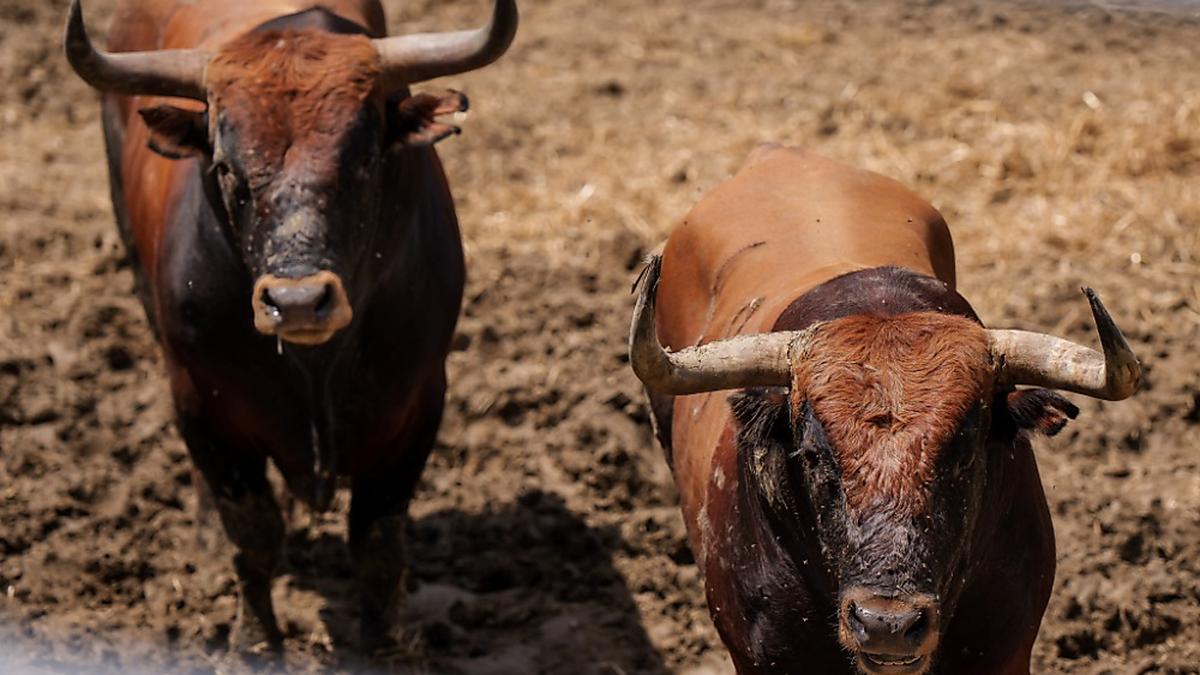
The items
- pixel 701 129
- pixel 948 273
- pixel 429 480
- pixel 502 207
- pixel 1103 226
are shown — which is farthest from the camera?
pixel 701 129

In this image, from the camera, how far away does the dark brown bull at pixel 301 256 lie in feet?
18.1

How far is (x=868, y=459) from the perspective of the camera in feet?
13.3

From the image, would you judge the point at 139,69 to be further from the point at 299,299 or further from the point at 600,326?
the point at 600,326

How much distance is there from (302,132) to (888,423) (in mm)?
2339

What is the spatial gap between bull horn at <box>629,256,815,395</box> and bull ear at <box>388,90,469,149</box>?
1.70 m

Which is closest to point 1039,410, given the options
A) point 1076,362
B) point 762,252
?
point 1076,362

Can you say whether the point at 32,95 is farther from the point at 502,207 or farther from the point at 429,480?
the point at 429,480

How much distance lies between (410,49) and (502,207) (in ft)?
11.3

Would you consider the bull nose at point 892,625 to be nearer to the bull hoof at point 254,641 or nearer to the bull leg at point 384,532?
the bull leg at point 384,532

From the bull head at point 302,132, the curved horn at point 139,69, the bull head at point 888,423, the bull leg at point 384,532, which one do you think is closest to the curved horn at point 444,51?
the bull head at point 302,132

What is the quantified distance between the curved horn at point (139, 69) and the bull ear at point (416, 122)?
639mm

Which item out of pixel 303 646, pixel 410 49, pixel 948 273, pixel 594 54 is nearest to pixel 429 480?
pixel 303 646

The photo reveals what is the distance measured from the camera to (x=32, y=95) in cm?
1112

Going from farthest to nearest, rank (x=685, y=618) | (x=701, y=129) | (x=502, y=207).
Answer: (x=701, y=129)
(x=502, y=207)
(x=685, y=618)
